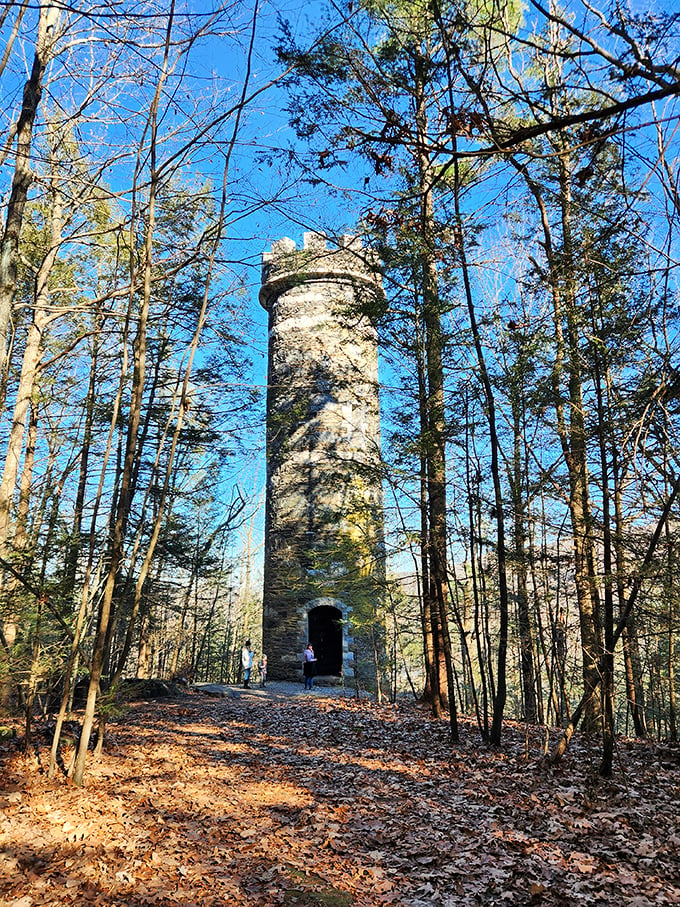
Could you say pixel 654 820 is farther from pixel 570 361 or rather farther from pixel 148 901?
pixel 570 361

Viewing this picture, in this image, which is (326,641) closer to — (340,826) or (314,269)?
(314,269)

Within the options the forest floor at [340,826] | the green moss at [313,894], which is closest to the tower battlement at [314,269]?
the forest floor at [340,826]

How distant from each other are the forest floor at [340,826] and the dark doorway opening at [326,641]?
28.5 ft

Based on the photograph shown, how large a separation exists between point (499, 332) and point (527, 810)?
5288 mm

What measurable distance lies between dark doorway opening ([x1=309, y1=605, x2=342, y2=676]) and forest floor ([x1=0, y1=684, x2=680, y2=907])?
868 centimetres

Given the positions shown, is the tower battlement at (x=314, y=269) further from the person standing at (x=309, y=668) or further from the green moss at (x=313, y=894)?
the green moss at (x=313, y=894)

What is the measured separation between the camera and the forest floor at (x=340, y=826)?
334cm

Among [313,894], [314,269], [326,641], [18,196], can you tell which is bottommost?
[313,894]

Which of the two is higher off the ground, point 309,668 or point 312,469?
point 312,469

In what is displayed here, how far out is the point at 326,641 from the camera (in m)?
16.0

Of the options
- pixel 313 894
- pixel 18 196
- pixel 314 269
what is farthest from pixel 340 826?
pixel 314 269

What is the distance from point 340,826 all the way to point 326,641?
11.9 m

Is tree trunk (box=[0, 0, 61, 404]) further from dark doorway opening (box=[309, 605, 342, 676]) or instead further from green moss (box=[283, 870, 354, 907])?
dark doorway opening (box=[309, 605, 342, 676])

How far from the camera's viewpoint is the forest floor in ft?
11.0
